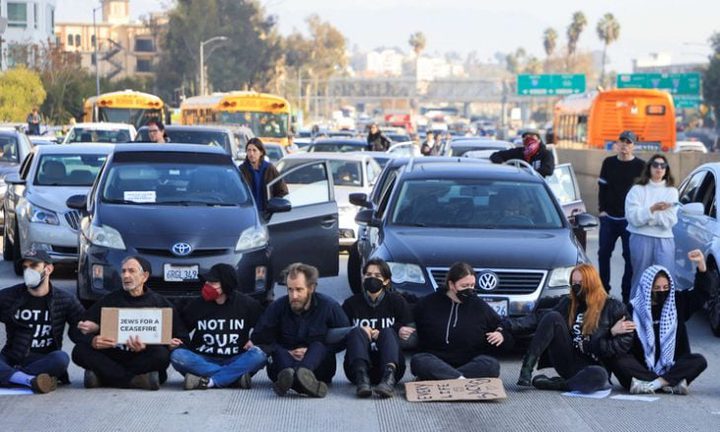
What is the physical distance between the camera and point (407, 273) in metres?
12.0

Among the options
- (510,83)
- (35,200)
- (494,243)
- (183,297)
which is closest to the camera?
(494,243)

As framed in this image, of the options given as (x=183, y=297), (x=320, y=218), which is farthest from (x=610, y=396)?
(x=320, y=218)

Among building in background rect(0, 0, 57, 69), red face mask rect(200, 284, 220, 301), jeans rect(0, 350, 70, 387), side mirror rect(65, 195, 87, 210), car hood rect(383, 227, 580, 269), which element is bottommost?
jeans rect(0, 350, 70, 387)

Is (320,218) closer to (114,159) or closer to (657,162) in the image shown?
(114,159)

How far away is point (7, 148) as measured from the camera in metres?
24.4

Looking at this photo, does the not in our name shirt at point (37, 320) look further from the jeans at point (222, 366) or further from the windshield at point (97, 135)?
the windshield at point (97, 135)

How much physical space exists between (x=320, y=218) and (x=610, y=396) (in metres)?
5.51

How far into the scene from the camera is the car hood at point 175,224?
1335cm

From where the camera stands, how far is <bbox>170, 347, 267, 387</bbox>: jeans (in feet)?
34.1

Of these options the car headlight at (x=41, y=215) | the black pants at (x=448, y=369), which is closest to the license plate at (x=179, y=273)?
the black pants at (x=448, y=369)

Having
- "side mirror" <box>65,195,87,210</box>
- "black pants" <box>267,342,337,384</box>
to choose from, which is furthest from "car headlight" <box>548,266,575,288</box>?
"side mirror" <box>65,195,87,210</box>

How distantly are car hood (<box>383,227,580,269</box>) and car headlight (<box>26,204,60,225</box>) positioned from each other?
5362mm

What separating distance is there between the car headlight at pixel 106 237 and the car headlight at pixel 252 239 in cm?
107

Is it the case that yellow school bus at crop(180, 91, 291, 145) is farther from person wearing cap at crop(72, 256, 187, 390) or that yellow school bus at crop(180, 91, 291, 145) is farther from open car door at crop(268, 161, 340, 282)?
person wearing cap at crop(72, 256, 187, 390)
